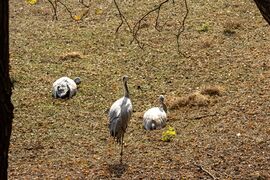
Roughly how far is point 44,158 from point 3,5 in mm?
5090

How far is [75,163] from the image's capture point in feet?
26.1

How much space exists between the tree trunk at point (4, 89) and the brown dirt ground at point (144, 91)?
4.21 metres

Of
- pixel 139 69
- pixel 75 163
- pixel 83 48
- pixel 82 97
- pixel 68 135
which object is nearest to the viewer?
pixel 75 163

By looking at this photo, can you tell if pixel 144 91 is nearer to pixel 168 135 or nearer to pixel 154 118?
pixel 154 118

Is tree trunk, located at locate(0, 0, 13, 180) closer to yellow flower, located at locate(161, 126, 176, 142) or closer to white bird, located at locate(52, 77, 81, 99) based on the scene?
yellow flower, located at locate(161, 126, 176, 142)

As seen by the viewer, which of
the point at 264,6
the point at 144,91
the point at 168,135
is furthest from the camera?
the point at 144,91

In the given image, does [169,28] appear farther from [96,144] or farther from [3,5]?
[3,5]

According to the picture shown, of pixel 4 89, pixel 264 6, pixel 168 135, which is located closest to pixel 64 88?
pixel 168 135

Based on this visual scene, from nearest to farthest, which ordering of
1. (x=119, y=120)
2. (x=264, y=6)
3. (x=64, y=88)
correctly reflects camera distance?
(x=264, y=6)
(x=119, y=120)
(x=64, y=88)

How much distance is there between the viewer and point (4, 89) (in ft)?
11.2

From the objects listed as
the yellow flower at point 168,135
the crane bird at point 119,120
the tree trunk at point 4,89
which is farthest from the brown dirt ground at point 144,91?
the tree trunk at point 4,89

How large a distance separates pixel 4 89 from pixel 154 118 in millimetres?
5237

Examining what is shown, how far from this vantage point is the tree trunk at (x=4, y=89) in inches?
133

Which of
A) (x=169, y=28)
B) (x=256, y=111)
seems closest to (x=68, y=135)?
(x=256, y=111)
